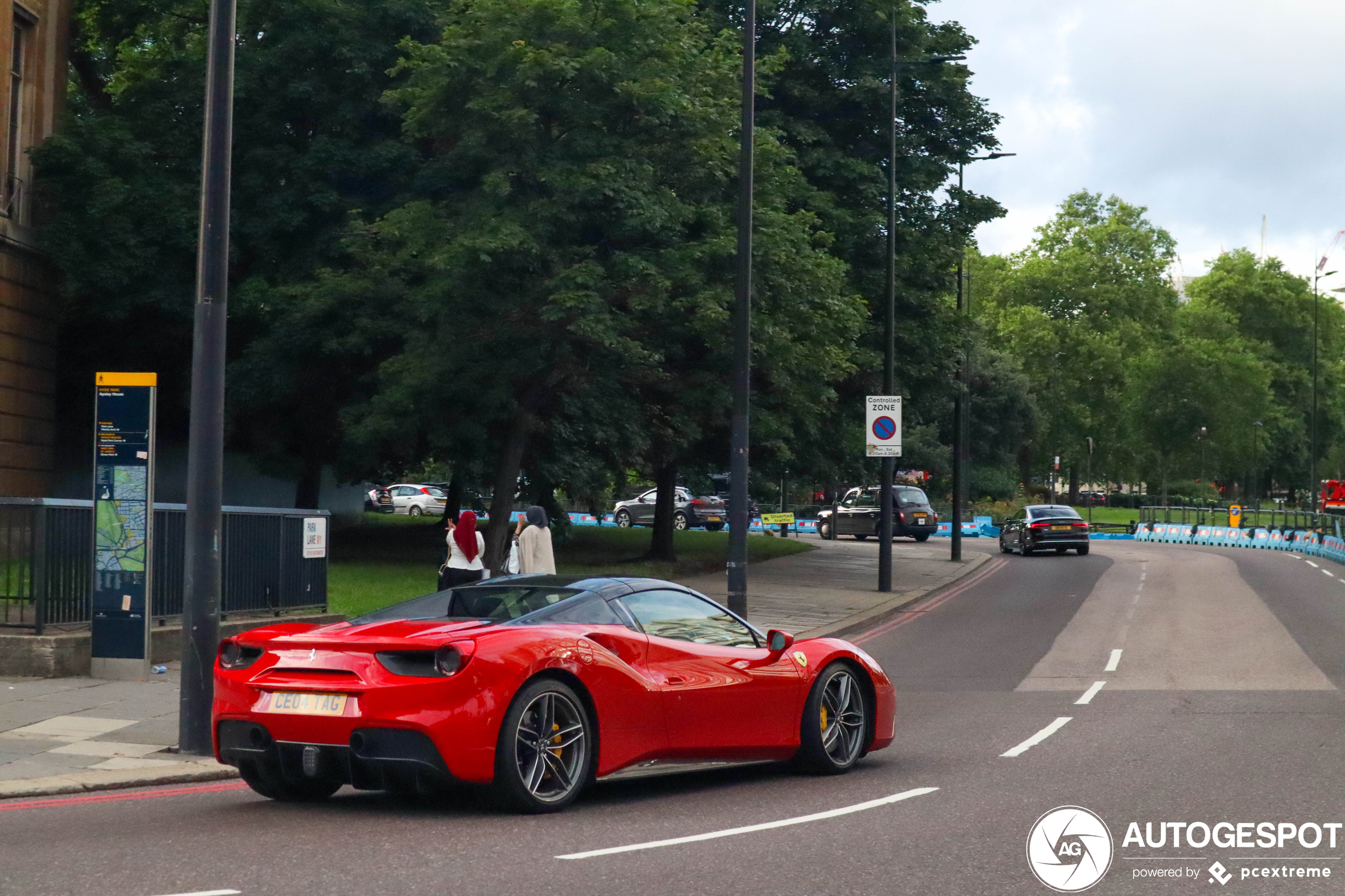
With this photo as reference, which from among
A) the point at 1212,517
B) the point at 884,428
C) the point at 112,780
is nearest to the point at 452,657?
the point at 112,780

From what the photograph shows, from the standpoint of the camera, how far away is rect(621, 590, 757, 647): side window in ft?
28.9

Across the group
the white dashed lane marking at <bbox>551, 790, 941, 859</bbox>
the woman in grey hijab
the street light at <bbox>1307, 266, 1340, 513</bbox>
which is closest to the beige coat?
the woman in grey hijab

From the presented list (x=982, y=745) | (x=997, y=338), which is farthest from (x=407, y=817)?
(x=997, y=338)

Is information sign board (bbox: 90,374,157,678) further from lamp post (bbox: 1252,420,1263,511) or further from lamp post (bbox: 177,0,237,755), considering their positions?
lamp post (bbox: 1252,420,1263,511)

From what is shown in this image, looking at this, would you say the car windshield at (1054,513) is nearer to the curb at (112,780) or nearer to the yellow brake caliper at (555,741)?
the curb at (112,780)

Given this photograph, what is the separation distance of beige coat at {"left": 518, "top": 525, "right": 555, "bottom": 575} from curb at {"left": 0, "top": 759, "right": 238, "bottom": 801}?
771cm

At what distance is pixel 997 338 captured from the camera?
91312 millimetres

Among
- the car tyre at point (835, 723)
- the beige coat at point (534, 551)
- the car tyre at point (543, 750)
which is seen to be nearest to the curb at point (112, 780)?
the car tyre at point (543, 750)

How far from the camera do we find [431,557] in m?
32.2

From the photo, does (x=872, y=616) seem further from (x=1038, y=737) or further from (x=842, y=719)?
(x=842, y=719)

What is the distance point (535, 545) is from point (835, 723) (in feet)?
27.7

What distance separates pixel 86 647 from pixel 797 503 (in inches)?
2648

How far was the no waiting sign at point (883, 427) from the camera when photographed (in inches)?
1093

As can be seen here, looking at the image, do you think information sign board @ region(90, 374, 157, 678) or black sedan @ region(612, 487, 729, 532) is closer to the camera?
information sign board @ region(90, 374, 157, 678)
